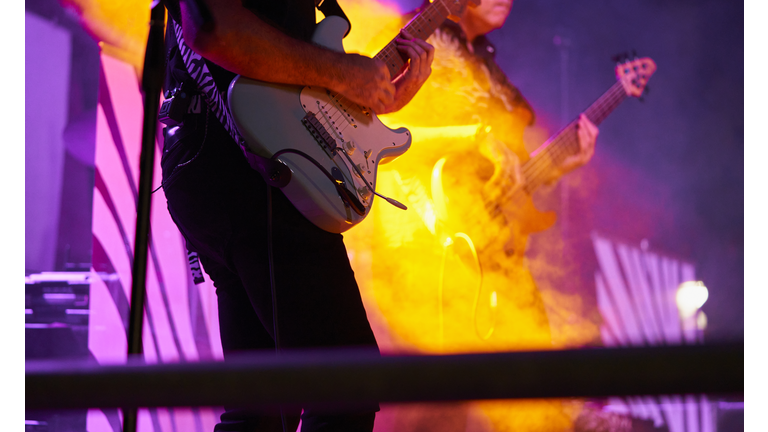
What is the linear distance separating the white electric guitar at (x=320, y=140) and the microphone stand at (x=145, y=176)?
12cm

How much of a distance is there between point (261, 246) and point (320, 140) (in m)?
0.24

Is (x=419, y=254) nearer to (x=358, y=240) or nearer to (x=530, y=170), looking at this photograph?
(x=358, y=240)

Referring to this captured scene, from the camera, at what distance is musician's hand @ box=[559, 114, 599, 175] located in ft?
7.23

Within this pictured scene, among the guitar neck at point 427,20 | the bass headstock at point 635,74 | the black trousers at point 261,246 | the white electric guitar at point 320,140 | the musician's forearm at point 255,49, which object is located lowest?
the black trousers at point 261,246

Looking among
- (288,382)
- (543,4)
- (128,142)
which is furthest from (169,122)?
(543,4)

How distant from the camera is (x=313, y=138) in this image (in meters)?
0.94

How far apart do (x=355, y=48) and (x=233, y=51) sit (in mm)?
1386

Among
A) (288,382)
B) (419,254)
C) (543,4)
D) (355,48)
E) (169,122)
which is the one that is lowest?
(288,382)

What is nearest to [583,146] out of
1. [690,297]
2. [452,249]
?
[452,249]

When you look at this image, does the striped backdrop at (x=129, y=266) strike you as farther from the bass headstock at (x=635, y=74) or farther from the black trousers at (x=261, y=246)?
the bass headstock at (x=635, y=74)

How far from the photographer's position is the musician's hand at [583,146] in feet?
7.23

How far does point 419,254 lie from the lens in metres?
2.10

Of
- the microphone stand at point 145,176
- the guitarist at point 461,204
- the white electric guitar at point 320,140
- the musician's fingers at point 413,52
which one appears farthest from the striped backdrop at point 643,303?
the microphone stand at point 145,176

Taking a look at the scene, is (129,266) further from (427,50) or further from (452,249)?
(427,50)
